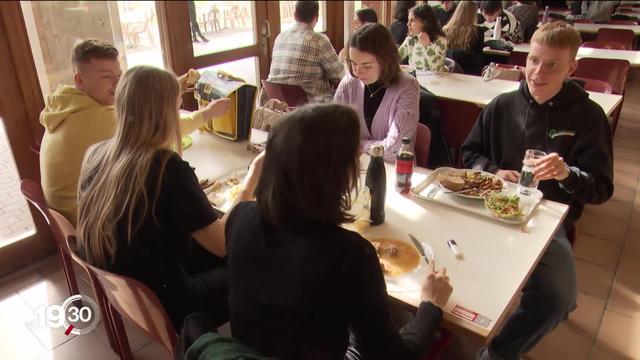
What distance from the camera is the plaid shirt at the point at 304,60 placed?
3.32 meters

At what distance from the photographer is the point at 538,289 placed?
1.56 m

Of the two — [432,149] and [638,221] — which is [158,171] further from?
[638,221]

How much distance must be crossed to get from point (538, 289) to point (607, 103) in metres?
1.60

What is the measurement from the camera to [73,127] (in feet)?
5.54

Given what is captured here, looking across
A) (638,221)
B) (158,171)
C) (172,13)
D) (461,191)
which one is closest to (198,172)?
(158,171)

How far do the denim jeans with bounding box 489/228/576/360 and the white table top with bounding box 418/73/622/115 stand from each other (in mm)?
1346

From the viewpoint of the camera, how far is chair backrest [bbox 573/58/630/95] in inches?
134

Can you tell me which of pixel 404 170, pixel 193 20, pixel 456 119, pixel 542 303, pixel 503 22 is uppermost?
pixel 193 20

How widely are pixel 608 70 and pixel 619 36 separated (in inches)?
87.4

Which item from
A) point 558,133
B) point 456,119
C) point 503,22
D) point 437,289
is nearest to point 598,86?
point 456,119

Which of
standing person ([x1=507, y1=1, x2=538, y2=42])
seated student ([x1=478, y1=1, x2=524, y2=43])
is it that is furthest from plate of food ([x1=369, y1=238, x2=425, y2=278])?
standing person ([x1=507, y1=1, x2=538, y2=42])

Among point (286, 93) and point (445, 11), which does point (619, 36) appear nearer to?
point (445, 11)

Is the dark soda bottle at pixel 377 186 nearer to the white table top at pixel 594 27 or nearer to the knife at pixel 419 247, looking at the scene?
the knife at pixel 419 247

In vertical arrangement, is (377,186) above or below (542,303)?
above
